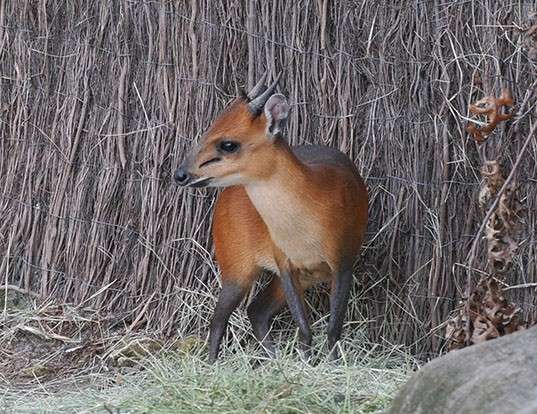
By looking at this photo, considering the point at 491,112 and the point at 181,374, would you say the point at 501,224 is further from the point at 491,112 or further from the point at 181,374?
the point at 181,374

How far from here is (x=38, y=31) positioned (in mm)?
6875

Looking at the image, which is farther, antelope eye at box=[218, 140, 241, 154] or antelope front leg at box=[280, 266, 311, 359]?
antelope front leg at box=[280, 266, 311, 359]

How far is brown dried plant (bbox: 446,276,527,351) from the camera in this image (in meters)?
4.92

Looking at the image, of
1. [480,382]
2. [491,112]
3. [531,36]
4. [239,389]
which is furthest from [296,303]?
[480,382]

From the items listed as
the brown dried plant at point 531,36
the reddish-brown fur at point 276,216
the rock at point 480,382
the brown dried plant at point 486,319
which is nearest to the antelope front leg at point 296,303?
the reddish-brown fur at point 276,216

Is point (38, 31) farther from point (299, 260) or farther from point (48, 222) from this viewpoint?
point (299, 260)

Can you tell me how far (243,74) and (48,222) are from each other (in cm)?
135

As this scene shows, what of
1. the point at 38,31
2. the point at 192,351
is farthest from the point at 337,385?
the point at 38,31

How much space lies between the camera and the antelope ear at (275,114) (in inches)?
220

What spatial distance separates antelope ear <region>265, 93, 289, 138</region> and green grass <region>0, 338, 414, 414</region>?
985 mm

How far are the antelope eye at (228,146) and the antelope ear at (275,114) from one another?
156mm

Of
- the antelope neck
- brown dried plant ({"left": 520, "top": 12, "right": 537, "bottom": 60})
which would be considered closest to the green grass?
the antelope neck

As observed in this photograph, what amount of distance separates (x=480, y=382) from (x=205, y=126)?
3319mm

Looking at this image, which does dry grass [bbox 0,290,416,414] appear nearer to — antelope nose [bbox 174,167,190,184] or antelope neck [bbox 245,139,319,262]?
antelope neck [bbox 245,139,319,262]
